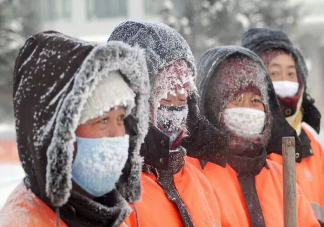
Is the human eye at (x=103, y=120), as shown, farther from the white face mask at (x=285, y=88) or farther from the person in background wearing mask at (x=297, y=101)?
the white face mask at (x=285, y=88)

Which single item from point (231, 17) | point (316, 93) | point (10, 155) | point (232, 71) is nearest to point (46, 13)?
point (316, 93)

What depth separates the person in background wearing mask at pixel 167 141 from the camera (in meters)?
2.93

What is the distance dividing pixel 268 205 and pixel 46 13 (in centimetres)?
2961

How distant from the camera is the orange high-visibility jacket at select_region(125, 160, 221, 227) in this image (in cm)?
284

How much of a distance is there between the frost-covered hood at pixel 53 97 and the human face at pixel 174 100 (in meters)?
0.83

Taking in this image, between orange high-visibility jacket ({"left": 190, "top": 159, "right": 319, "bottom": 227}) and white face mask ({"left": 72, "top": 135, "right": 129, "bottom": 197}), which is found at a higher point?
white face mask ({"left": 72, "top": 135, "right": 129, "bottom": 197})

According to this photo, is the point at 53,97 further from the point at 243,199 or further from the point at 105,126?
the point at 243,199

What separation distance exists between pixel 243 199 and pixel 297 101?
150cm

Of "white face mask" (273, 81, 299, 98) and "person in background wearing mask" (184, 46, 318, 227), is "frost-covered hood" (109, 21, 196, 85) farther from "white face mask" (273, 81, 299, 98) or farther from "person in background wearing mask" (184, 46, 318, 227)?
"white face mask" (273, 81, 299, 98)

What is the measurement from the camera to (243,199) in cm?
363

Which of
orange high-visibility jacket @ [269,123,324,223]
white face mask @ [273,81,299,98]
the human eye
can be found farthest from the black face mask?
white face mask @ [273,81,299,98]

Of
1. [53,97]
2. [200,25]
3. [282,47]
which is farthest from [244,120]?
[200,25]

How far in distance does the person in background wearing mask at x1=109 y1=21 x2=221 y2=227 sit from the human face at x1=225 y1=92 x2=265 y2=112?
586 millimetres

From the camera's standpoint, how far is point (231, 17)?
16578 mm
